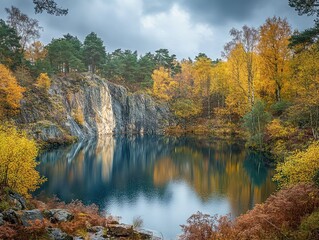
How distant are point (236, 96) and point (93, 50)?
45988 mm

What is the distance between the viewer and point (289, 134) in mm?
42656

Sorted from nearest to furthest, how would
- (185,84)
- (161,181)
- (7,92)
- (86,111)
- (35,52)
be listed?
(161,181) → (7,92) → (86,111) → (35,52) → (185,84)

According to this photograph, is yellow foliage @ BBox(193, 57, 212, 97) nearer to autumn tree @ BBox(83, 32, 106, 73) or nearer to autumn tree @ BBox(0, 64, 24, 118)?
autumn tree @ BBox(83, 32, 106, 73)

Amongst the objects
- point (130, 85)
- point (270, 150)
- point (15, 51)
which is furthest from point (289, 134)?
point (130, 85)

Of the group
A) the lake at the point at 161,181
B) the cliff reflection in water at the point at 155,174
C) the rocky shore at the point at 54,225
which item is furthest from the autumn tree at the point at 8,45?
the rocky shore at the point at 54,225

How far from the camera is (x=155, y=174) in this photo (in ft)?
131

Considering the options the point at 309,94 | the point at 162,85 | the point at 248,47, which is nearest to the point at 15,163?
the point at 309,94

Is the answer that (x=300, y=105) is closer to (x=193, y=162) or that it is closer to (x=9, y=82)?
(x=193, y=162)

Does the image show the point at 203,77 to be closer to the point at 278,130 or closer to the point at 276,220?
the point at 278,130

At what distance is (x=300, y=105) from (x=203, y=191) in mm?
19185

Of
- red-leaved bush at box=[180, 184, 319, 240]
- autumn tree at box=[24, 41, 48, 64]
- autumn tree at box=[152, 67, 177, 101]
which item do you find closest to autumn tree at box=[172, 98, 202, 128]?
autumn tree at box=[152, 67, 177, 101]

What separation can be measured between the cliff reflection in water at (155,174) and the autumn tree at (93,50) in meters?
39.5

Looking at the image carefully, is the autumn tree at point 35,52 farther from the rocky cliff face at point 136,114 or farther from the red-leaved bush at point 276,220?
the red-leaved bush at point 276,220

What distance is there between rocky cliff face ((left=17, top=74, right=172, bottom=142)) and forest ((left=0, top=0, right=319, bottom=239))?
10.1 feet
